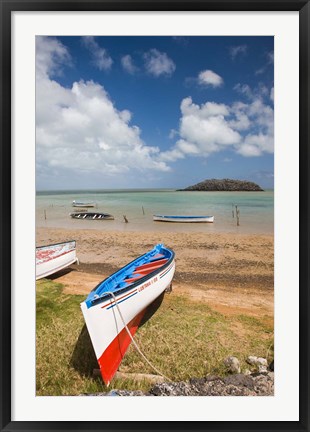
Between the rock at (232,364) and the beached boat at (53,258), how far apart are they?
245 cm

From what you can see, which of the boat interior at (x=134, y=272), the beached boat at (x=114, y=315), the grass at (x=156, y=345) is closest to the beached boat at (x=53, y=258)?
the grass at (x=156, y=345)

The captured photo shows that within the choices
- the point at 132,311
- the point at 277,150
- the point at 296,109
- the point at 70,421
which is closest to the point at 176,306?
the point at 132,311

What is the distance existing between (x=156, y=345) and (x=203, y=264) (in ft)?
8.91

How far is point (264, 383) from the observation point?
1.59 metres

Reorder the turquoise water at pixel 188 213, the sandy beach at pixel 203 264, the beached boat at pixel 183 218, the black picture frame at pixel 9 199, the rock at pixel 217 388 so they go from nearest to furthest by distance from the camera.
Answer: the black picture frame at pixel 9 199
the rock at pixel 217 388
the sandy beach at pixel 203 264
the turquoise water at pixel 188 213
the beached boat at pixel 183 218

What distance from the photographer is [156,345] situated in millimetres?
2256

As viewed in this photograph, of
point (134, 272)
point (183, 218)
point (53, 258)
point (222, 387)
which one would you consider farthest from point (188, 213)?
point (222, 387)

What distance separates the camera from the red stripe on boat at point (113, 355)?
5.77 ft

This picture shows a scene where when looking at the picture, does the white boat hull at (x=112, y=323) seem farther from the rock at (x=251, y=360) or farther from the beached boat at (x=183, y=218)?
the beached boat at (x=183, y=218)

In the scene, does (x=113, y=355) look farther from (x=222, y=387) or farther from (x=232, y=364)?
(x=232, y=364)

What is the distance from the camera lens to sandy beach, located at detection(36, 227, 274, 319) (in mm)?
3398

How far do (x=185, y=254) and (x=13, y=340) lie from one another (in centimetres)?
443

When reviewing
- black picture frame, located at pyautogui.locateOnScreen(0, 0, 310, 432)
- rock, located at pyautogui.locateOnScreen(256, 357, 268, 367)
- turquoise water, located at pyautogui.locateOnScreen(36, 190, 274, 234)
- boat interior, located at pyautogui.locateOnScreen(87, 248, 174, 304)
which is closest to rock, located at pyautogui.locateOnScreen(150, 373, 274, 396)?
black picture frame, located at pyautogui.locateOnScreen(0, 0, 310, 432)

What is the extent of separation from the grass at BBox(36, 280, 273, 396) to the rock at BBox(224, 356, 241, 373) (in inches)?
1.9
